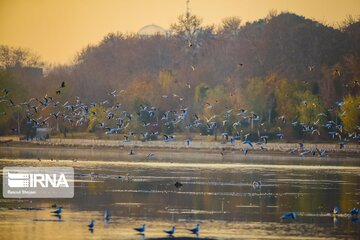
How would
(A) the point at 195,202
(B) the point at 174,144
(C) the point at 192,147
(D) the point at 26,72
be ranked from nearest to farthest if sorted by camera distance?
1. (A) the point at 195,202
2. (C) the point at 192,147
3. (B) the point at 174,144
4. (D) the point at 26,72

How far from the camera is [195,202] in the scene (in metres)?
51.8

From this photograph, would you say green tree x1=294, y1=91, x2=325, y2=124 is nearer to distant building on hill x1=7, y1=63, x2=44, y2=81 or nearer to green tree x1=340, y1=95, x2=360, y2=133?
green tree x1=340, y1=95, x2=360, y2=133

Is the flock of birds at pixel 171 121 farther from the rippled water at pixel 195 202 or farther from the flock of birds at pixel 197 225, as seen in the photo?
the flock of birds at pixel 197 225

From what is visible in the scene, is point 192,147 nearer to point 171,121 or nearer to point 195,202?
point 171,121

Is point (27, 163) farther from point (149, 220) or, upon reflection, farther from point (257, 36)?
point (257, 36)

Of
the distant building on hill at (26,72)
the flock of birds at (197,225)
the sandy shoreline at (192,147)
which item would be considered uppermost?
the distant building on hill at (26,72)

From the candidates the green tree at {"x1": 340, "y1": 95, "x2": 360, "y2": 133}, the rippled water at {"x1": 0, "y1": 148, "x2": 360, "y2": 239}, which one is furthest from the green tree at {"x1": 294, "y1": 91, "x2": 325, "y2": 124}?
the rippled water at {"x1": 0, "y1": 148, "x2": 360, "y2": 239}

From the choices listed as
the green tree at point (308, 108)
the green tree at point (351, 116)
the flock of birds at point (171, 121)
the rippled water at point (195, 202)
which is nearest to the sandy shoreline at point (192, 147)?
the flock of birds at point (171, 121)

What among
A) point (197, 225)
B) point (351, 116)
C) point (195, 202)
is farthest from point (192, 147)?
point (197, 225)

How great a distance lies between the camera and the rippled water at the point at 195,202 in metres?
42.3

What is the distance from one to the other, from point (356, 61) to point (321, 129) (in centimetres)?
1378

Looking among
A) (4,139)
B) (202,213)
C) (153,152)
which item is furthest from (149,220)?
(4,139)

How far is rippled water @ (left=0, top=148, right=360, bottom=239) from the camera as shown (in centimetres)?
4234

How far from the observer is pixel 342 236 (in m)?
41.8
